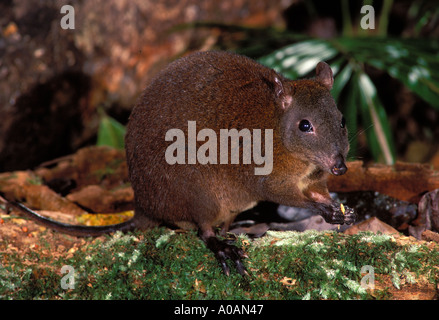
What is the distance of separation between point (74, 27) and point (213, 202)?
426 centimetres

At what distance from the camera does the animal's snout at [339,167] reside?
3.55 metres

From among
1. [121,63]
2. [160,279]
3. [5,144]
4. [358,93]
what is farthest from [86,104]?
[160,279]

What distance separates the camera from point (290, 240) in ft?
11.3

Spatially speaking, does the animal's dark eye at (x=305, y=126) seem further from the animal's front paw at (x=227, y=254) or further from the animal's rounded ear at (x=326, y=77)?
the animal's front paw at (x=227, y=254)

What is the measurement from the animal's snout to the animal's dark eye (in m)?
0.32

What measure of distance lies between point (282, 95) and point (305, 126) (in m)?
0.34

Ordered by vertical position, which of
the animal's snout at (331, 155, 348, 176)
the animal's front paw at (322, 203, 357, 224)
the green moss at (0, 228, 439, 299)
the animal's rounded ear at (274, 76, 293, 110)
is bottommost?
the green moss at (0, 228, 439, 299)

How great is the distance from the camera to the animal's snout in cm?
355

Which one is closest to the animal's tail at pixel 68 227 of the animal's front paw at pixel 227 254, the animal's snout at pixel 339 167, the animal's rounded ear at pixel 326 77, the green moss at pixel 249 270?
the green moss at pixel 249 270

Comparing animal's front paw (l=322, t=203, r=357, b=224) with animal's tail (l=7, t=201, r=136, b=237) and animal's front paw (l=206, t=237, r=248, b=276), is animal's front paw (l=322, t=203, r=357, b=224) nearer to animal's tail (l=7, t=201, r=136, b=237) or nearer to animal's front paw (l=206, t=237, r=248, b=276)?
animal's front paw (l=206, t=237, r=248, b=276)

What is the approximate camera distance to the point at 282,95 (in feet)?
12.6

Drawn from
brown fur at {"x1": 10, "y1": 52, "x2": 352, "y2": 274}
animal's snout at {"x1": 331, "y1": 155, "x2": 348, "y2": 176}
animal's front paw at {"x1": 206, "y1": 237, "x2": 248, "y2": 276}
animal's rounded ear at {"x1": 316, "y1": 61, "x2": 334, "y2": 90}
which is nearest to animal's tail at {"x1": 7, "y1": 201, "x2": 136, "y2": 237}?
brown fur at {"x1": 10, "y1": 52, "x2": 352, "y2": 274}

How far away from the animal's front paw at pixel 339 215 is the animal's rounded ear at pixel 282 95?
0.92 m

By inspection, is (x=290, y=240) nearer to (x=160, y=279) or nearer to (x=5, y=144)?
(x=160, y=279)
